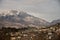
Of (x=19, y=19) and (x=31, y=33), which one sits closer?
A: (x=31, y=33)

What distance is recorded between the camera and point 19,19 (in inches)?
224

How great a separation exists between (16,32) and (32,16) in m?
0.78

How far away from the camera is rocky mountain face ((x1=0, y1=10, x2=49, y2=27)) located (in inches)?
219

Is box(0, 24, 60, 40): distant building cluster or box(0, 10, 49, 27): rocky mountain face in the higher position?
box(0, 10, 49, 27): rocky mountain face

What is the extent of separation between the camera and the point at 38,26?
222 inches

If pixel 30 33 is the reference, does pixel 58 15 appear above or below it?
above

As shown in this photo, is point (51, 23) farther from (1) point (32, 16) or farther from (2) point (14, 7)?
(2) point (14, 7)

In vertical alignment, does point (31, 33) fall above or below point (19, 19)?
below

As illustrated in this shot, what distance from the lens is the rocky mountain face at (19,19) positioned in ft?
18.3

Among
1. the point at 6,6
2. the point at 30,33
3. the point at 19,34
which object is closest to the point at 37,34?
the point at 30,33

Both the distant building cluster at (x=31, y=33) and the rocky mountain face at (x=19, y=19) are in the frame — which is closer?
the distant building cluster at (x=31, y=33)

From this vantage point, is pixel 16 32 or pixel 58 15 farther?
pixel 58 15

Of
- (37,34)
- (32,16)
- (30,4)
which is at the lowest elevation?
(37,34)

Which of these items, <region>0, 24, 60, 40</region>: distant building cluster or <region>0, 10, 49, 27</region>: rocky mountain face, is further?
<region>0, 10, 49, 27</region>: rocky mountain face
